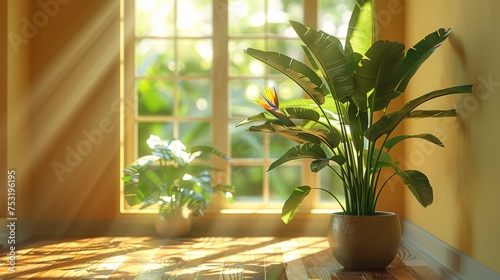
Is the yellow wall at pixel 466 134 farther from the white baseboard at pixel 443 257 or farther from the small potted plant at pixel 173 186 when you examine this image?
the small potted plant at pixel 173 186

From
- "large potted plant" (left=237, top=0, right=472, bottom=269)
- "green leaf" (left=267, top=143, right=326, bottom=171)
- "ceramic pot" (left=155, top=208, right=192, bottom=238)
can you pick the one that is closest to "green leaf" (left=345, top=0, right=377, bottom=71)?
"large potted plant" (left=237, top=0, right=472, bottom=269)

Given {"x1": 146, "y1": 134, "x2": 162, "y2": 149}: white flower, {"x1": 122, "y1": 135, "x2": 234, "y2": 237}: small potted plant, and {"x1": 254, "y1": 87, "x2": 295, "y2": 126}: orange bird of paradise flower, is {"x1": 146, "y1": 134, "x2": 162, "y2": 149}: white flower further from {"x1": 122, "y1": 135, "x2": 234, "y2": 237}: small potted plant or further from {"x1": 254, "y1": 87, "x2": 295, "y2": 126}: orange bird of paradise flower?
{"x1": 254, "y1": 87, "x2": 295, "y2": 126}: orange bird of paradise flower

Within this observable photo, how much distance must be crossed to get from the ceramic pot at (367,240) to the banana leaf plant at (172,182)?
4.55ft

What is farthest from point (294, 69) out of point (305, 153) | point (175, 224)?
point (175, 224)

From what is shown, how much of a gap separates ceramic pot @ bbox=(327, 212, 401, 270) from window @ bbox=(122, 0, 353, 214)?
1551mm

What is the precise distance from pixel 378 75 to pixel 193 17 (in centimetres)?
259

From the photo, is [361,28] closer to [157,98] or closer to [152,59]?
[152,59]

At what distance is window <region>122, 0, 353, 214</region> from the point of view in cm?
556

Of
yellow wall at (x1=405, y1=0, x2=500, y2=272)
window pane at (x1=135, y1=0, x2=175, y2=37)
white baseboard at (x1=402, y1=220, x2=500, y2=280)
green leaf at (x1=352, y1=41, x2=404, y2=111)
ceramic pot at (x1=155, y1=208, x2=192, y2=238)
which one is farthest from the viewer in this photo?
window pane at (x1=135, y1=0, x2=175, y2=37)

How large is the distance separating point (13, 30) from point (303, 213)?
2435 millimetres

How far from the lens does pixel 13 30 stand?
16.7ft

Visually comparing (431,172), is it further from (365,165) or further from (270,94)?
(270,94)

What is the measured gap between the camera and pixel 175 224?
5.24 meters

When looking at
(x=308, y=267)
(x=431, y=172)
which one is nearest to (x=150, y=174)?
(x=308, y=267)
